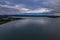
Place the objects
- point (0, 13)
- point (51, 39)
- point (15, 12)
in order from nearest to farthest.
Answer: point (51, 39) → point (0, 13) → point (15, 12)

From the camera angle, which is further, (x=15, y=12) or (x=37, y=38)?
(x=15, y=12)

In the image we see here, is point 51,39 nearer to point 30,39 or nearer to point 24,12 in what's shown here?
point 30,39

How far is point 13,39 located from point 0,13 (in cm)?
1374

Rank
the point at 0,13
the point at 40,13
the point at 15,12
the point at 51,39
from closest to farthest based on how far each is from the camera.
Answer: the point at 51,39 < the point at 0,13 < the point at 15,12 < the point at 40,13

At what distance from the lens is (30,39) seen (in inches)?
201

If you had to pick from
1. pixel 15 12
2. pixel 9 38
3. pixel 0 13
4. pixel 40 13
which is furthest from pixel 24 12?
pixel 9 38

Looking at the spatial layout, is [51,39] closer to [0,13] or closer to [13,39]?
[13,39]

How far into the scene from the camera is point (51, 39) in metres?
5.05

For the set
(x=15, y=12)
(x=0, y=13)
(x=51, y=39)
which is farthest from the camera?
(x=15, y=12)

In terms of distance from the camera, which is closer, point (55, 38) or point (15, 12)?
A: point (55, 38)

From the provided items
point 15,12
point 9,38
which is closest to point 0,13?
point 15,12

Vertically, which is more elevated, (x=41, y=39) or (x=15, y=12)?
(x=15, y=12)

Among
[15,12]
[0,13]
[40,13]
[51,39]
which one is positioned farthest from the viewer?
[40,13]

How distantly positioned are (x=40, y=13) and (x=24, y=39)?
18.1 m
